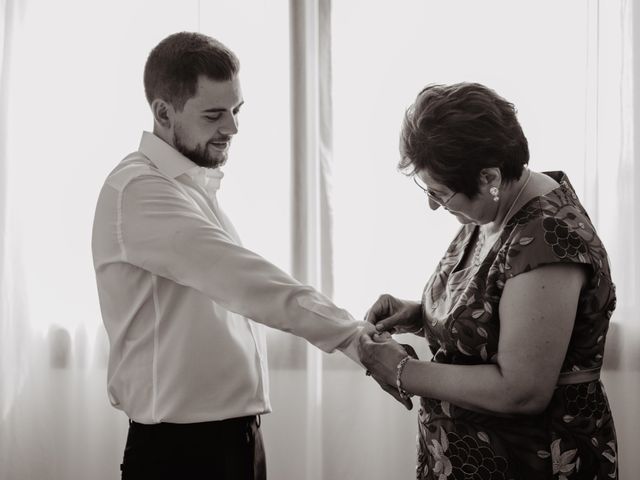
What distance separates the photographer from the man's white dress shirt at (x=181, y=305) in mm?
1623

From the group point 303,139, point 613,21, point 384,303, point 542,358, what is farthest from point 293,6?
point 542,358

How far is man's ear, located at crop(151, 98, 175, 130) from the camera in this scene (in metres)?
1.81

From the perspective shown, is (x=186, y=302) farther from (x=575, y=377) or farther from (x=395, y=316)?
(x=575, y=377)

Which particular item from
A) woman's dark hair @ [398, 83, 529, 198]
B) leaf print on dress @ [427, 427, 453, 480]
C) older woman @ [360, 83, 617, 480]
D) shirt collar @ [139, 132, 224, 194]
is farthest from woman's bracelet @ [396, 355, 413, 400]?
shirt collar @ [139, 132, 224, 194]

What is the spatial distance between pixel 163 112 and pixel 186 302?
0.47 metres

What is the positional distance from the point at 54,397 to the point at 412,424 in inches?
54.4

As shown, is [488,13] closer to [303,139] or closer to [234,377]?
[303,139]

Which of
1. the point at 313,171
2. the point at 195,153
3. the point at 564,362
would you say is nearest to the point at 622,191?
the point at 313,171

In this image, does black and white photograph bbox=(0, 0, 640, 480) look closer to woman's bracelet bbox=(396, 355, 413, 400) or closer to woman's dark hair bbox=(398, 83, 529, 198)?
woman's bracelet bbox=(396, 355, 413, 400)

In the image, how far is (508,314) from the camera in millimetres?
1413

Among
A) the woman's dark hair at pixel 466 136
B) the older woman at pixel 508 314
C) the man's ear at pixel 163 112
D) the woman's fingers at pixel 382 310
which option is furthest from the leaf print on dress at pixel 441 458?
the man's ear at pixel 163 112

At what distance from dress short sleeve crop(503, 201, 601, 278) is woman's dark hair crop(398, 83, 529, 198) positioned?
A: 12cm

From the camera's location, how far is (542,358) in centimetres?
139

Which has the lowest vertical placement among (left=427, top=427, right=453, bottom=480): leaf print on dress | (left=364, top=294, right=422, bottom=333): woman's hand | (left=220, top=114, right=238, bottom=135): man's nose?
(left=427, top=427, right=453, bottom=480): leaf print on dress
